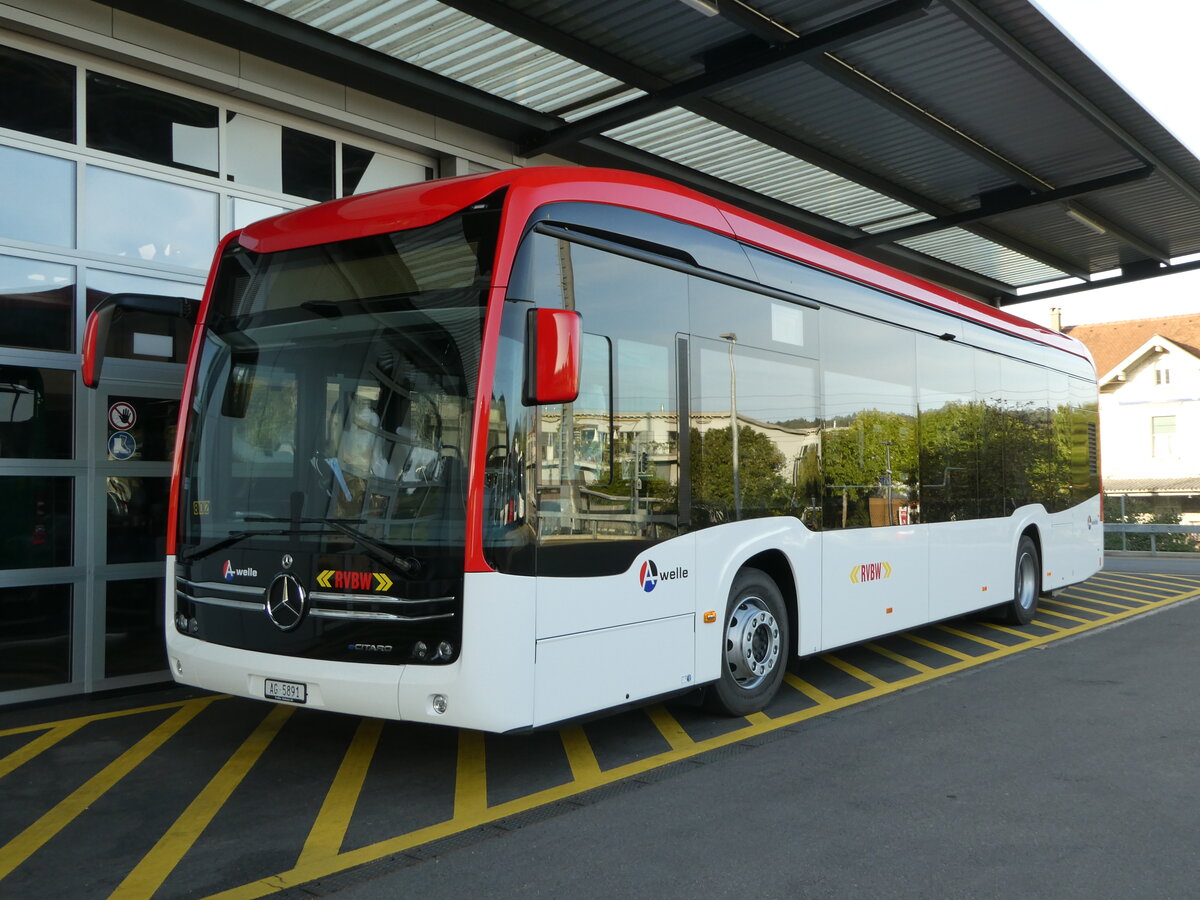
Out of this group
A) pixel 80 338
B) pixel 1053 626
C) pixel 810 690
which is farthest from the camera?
pixel 1053 626

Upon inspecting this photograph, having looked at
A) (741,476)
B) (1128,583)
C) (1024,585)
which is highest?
(741,476)

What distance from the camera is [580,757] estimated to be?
613cm

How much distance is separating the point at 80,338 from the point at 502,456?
4513 mm

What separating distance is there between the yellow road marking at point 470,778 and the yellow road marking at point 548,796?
0.03 meters

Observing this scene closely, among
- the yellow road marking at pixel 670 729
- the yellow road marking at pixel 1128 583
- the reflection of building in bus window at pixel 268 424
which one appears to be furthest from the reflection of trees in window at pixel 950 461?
the yellow road marking at pixel 1128 583

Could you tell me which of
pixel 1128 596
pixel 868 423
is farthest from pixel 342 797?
pixel 1128 596

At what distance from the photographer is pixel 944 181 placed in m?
13.4

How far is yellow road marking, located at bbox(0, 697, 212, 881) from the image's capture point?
4672mm

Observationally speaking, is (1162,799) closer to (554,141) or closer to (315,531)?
(315,531)

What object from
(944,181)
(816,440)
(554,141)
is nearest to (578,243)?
(816,440)

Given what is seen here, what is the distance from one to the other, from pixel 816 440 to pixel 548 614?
3.14 metres

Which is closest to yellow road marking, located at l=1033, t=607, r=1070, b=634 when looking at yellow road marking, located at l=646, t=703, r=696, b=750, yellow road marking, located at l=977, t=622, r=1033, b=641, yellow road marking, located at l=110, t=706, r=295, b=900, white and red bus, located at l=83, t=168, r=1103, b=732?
yellow road marking, located at l=977, t=622, r=1033, b=641

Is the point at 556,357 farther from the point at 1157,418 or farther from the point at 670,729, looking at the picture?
the point at 1157,418

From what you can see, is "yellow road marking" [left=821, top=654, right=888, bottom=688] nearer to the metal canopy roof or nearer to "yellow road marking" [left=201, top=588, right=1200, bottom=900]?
"yellow road marking" [left=201, top=588, right=1200, bottom=900]
